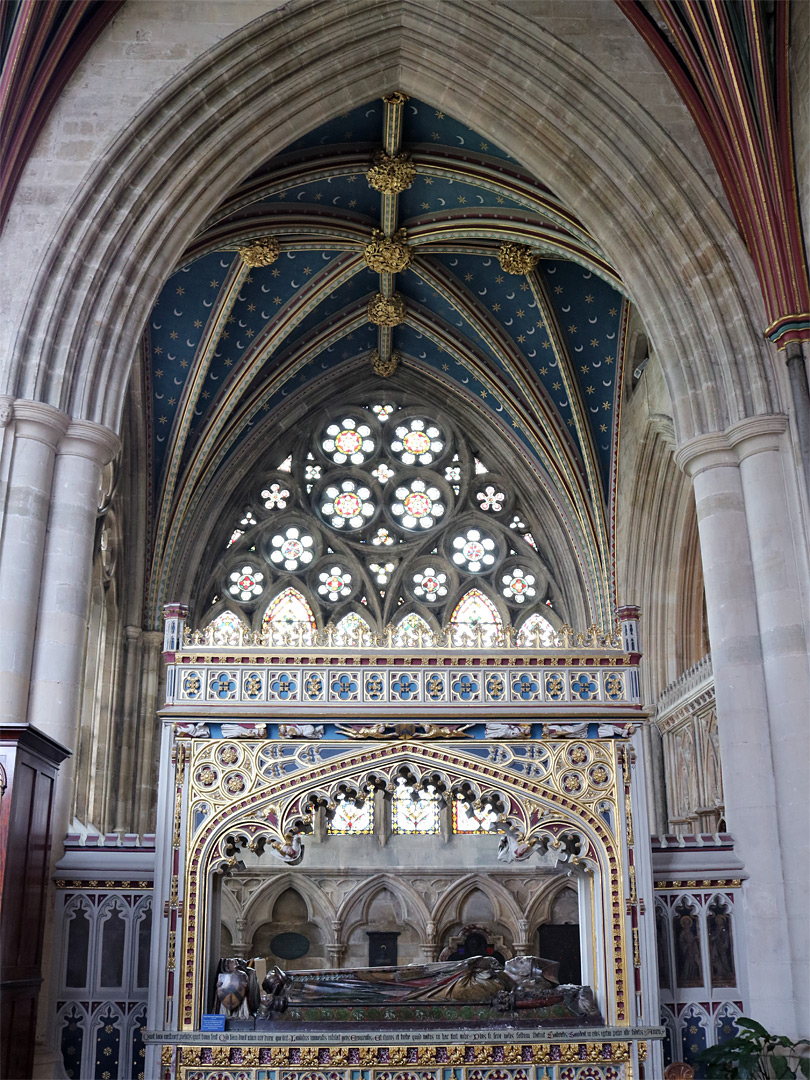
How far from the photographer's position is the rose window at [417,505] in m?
19.7

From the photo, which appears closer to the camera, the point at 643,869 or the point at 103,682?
the point at 643,869

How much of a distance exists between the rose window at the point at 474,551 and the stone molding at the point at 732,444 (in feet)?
27.0

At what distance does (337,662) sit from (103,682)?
8167mm

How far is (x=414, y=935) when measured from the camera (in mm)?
16750

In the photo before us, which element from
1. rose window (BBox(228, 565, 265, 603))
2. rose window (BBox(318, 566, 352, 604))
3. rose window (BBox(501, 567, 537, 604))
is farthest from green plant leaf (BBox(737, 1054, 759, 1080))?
rose window (BBox(228, 565, 265, 603))

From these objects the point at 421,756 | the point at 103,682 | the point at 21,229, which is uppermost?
the point at 21,229

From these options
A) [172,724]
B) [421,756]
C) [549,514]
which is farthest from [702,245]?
[549,514]

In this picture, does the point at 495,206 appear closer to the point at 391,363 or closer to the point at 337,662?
the point at 391,363

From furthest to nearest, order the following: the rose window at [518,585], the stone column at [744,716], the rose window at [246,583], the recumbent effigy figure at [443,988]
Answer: the rose window at [518,585] → the rose window at [246,583] → the stone column at [744,716] → the recumbent effigy figure at [443,988]

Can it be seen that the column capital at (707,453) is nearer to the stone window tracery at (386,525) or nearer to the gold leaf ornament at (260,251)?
the gold leaf ornament at (260,251)

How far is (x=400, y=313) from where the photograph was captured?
60.1 ft

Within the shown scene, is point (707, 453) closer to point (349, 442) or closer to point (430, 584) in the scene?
point (430, 584)

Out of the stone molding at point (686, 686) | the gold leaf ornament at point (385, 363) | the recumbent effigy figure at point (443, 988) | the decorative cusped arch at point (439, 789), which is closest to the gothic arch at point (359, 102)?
the decorative cusped arch at point (439, 789)

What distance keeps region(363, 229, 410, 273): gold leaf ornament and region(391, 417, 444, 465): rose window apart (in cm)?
381
